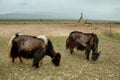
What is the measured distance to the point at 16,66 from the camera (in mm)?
14273

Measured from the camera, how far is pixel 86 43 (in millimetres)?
17297

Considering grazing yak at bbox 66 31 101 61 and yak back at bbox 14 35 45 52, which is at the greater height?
yak back at bbox 14 35 45 52

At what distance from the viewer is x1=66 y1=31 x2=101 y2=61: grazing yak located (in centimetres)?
1700

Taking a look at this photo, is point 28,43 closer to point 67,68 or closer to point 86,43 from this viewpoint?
point 67,68

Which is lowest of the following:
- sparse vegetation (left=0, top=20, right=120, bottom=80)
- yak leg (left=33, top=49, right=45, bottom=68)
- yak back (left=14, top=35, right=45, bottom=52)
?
sparse vegetation (left=0, top=20, right=120, bottom=80)

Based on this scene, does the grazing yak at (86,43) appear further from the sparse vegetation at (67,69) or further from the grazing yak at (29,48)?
the grazing yak at (29,48)

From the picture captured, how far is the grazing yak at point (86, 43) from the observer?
17000mm

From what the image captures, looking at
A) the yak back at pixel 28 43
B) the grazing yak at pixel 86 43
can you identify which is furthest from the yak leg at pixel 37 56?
the grazing yak at pixel 86 43

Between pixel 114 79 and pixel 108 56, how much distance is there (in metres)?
4.88

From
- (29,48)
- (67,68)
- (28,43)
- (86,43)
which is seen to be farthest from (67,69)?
(86,43)

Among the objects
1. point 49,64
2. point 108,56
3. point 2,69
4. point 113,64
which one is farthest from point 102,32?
point 2,69

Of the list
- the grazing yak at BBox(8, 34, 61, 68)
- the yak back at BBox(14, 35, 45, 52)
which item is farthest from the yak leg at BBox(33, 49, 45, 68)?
the yak back at BBox(14, 35, 45, 52)

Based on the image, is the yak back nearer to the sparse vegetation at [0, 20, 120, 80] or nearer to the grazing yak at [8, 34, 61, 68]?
the grazing yak at [8, 34, 61, 68]

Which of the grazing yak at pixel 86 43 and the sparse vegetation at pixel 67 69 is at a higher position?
the grazing yak at pixel 86 43
